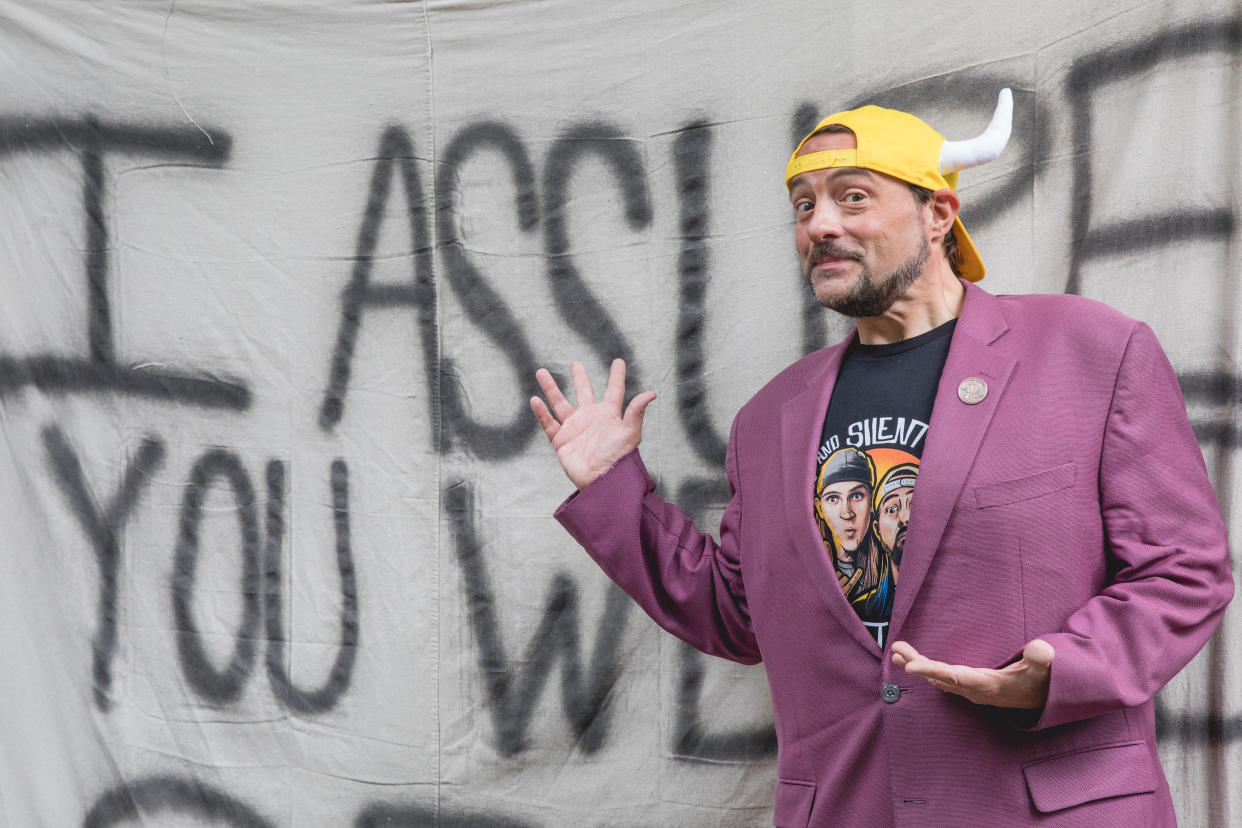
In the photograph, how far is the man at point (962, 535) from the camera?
68.8 inches

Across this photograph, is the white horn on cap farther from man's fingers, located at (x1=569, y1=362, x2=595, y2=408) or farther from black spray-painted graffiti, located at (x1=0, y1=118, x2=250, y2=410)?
black spray-painted graffiti, located at (x1=0, y1=118, x2=250, y2=410)

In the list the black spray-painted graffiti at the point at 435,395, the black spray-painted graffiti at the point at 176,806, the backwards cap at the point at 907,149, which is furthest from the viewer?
the black spray-painted graffiti at the point at 176,806

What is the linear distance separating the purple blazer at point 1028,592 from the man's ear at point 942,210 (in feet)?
0.54

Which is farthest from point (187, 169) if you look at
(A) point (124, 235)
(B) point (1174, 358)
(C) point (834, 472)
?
(B) point (1174, 358)

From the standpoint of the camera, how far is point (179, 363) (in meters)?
3.01

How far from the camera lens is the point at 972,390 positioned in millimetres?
1899

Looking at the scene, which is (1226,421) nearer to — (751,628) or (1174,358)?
(1174,358)

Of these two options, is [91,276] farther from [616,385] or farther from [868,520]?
[868,520]

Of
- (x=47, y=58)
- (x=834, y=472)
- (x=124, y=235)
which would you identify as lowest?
(x=834, y=472)

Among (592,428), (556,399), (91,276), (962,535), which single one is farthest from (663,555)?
(91,276)

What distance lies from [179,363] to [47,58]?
0.84 meters

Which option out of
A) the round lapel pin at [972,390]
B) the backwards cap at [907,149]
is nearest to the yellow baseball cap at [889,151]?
the backwards cap at [907,149]

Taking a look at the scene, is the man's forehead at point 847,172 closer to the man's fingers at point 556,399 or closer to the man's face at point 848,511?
the man's face at point 848,511

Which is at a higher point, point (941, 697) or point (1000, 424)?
point (1000, 424)
